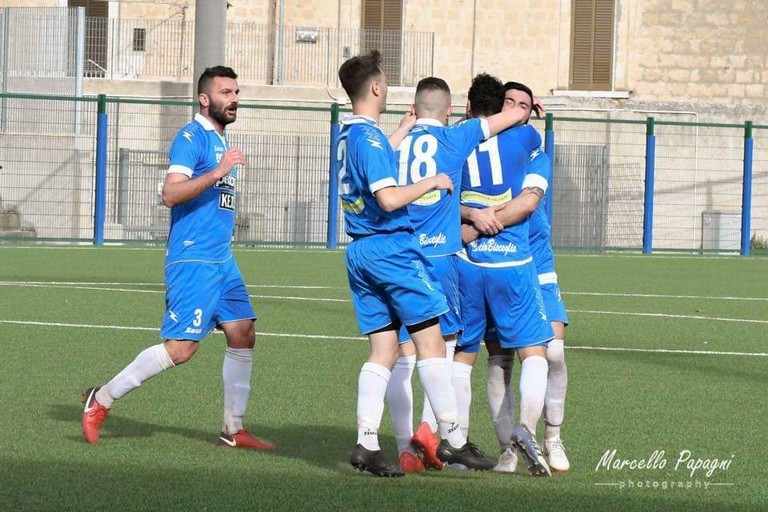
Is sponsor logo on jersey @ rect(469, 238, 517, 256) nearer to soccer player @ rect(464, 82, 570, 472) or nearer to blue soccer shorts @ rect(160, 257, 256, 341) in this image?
soccer player @ rect(464, 82, 570, 472)

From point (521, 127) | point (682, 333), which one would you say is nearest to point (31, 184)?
point (682, 333)

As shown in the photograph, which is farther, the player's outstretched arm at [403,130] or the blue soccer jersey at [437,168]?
the player's outstretched arm at [403,130]

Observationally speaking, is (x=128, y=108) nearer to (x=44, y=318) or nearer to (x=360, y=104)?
(x=44, y=318)

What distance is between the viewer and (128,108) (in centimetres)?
3175

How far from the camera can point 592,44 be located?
140 ft

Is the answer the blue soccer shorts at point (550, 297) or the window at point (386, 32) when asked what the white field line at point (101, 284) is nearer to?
the blue soccer shorts at point (550, 297)

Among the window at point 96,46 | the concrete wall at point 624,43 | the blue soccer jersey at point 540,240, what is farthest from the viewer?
the concrete wall at point 624,43

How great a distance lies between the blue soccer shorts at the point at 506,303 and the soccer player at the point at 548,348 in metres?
0.22

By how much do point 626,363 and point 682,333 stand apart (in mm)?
2515

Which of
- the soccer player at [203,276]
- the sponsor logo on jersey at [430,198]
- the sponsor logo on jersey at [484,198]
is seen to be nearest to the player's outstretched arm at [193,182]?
the soccer player at [203,276]

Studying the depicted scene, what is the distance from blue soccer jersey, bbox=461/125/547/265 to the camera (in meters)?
7.11

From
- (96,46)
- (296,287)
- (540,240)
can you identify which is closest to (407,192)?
(540,240)

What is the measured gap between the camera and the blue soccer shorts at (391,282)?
662cm

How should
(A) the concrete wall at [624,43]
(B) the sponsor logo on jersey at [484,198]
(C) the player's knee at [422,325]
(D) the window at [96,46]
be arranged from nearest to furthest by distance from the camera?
1. (C) the player's knee at [422,325]
2. (B) the sponsor logo on jersey at [484,198]
3. (D) the window at [96,46]
4. (A) the concrete wall at [624,43]
